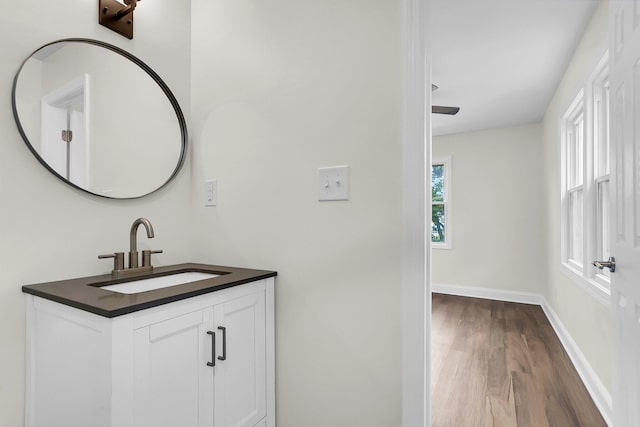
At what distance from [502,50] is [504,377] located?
2348 millimetres

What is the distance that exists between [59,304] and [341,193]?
97 centimetres

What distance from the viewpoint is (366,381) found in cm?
120

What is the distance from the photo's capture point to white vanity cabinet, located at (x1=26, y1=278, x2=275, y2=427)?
0.86 metres

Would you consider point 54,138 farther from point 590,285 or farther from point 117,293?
point 590,285

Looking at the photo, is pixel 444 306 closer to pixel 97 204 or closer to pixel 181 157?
pixel 181 157

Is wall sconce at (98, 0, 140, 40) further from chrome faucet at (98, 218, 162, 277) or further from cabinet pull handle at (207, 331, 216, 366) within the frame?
cabinet pull handle at (207, 331, 216, 366)

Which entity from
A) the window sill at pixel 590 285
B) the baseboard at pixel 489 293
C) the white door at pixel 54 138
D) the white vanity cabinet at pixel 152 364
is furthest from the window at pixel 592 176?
the white door at pixel 54 138

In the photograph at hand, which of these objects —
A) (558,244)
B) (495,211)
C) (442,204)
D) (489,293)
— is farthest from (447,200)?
(558,244)

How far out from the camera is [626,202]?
3.59 ft

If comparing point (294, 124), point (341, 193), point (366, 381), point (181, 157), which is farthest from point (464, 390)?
point (181, 157)

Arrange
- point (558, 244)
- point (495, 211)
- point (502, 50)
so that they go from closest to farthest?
point (502, 50) → point (558, 244) → point (495, 211)

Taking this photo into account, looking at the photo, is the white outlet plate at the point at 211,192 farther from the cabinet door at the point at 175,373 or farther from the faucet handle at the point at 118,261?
the cabinet door at the point at 175,373

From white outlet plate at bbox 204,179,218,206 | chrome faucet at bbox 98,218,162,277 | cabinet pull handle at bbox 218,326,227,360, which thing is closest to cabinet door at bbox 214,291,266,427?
cabinet pull handle at bbox 218,326,227,360

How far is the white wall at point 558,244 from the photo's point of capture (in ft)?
6.32
